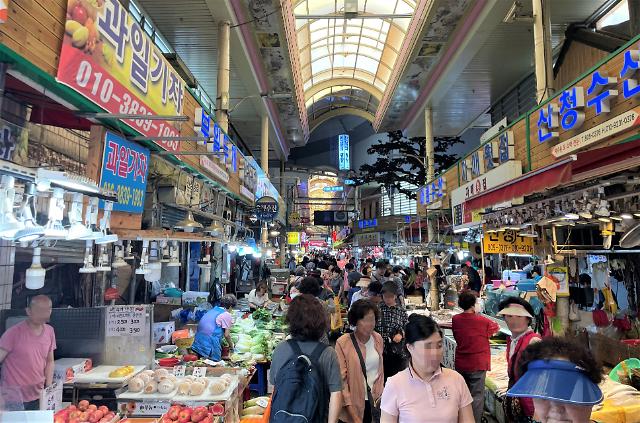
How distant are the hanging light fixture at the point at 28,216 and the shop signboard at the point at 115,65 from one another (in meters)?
1.15

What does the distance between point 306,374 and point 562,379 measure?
1.65 meters

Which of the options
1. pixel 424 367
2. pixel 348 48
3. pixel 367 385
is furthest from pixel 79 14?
pixel 348 48

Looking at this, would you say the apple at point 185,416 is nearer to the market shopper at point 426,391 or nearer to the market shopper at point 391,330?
the market shopper at point 426,391

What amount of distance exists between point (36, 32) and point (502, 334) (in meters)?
7.58

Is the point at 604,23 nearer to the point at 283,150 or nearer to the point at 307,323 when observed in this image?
the point at 307,323

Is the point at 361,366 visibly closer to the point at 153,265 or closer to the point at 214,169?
the point at 153,265

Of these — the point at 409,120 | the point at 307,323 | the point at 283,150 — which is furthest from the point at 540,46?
the point at 283,150

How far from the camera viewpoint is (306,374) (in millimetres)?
2979

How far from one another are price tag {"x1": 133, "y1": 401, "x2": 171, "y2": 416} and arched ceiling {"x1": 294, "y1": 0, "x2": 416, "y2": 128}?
1145 cm

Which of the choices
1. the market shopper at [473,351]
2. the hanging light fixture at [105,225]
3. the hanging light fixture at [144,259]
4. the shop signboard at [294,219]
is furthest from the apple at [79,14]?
the shop signboard at [294,219]

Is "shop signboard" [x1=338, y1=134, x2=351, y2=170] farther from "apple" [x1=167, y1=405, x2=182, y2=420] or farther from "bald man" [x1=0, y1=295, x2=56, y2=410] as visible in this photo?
"apple" [x1=167, y1=405, x2=182, y2=420]

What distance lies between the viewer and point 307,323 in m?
3.17

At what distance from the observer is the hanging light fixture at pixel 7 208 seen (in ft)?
7.53

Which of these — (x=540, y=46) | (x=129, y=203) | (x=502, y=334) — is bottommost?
(x=502, y=334)
